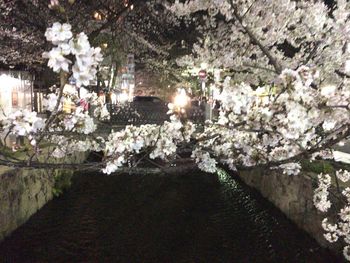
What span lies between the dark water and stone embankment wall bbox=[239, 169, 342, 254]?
0.27 m

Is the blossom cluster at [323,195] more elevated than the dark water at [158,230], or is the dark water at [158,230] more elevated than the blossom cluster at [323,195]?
the blossom cluster at [323,195]

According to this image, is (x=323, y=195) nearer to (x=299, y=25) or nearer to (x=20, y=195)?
(x=299, y=25)

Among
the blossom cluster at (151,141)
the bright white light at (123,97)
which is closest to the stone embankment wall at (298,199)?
the blossom cluster at (151,141)

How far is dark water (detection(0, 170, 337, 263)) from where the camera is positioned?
10195 millimetres

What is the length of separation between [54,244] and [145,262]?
2.48 m

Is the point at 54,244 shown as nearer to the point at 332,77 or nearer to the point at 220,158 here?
the point at 220,158

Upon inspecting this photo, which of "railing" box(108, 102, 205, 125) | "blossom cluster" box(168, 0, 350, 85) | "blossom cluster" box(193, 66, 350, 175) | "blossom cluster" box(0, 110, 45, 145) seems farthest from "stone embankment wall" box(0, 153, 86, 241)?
"railing" box(108, 102, 205, 125)

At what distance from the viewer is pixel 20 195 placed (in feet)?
38.2

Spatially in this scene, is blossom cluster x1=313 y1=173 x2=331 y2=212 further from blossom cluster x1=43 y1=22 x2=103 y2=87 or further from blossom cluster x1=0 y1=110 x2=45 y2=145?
blossom cluster x1=43 y1=22 x2=103 y2=87

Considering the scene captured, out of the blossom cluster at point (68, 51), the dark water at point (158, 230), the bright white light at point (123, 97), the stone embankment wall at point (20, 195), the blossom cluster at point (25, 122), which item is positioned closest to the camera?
the blossom cluster at point (68, 51)

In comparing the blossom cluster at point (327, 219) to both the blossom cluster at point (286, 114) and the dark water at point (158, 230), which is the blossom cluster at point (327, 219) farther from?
the blossom cluster at point (286, 114)

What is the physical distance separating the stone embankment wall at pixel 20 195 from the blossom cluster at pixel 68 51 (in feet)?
19.3

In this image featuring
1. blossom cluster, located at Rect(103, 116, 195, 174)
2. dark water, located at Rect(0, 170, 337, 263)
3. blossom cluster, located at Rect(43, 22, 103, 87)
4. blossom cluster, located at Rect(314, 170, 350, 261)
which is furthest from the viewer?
dark water, located at Rect(0, 170, 337, 263)

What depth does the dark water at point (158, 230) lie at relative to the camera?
10.2 metres
